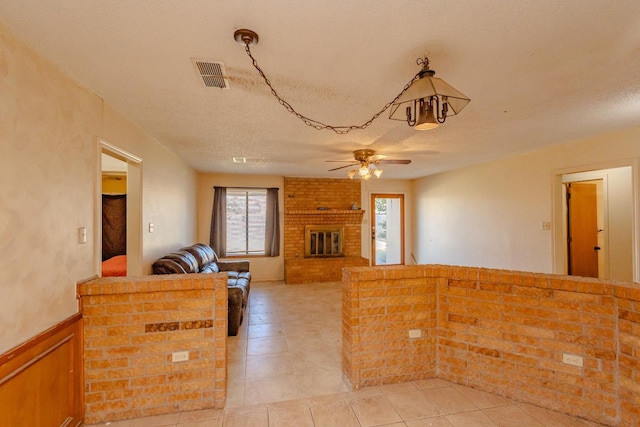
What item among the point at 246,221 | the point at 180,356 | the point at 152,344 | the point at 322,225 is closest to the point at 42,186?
A: the point at 152,344

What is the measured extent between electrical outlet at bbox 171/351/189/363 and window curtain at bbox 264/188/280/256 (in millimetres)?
4260

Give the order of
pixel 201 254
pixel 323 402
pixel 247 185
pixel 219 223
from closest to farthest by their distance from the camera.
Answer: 1. pixel 323 402
2. pixel 201 254
3. pixel 219 223
4. pixel 247 185

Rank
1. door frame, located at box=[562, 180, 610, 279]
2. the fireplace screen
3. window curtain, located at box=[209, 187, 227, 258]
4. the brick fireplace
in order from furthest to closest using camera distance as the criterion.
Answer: the fireplace screen
the brick fireplace
window curtain, located at box=[209, 187, 227, 258]
door frame, located at box=[562, 180, 610, 279]

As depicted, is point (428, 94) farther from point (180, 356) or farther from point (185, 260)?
point (185, 260)

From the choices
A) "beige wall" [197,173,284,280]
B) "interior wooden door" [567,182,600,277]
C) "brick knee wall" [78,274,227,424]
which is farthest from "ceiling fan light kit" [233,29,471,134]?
"beige wall" [197,173,284,280]

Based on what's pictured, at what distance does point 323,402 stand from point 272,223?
14.7ft

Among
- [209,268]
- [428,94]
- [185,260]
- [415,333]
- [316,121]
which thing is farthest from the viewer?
[209,268]

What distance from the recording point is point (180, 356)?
6.64ft

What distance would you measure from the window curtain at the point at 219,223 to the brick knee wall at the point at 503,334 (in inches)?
171

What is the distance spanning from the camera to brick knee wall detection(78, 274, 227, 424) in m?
1.92

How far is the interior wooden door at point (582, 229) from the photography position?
174 inches

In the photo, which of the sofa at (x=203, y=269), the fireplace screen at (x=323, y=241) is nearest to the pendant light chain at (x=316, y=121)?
the sofa at (x=203, y=269)

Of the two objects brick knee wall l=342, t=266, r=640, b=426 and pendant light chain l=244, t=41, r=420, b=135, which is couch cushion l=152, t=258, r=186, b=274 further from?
pendant light chain l=244, t=41, r=420, b=135

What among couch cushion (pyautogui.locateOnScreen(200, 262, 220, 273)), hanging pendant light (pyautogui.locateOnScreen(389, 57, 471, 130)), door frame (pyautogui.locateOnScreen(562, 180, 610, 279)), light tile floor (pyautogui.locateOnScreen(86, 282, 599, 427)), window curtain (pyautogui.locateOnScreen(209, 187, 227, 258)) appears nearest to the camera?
hanging pendant light (pyautogui.locateOnScreen(389, 57, 471, 130))
